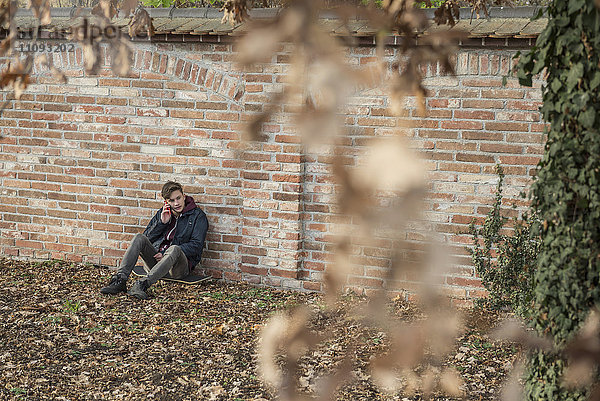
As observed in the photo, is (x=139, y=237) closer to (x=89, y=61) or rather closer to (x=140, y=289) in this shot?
(x=140, y=289)

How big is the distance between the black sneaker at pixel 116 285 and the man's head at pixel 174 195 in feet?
2.18

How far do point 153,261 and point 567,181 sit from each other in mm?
3943

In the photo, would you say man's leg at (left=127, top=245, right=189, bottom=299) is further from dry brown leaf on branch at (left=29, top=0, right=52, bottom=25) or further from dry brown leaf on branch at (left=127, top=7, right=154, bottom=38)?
dry brown leaf on branch at (left=29, top=0, right=52, bottom=25)

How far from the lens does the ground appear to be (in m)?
3.81

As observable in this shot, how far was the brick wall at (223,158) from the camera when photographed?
4.80 m

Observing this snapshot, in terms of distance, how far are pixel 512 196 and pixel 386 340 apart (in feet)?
4.32

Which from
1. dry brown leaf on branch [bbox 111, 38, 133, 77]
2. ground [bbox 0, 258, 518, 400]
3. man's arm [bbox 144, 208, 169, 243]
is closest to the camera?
ground [bbox 0, 258, 518, 400]

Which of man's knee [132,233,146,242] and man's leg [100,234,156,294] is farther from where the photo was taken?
man's knee [132,233,146,242]

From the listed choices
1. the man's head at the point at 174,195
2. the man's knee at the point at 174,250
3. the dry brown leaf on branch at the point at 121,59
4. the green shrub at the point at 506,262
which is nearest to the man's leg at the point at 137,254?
the man's knee at the point at 174,250

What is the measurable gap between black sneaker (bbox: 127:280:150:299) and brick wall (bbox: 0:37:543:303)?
58 centimetres

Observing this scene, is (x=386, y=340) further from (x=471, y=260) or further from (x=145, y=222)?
(x=145, y=222)

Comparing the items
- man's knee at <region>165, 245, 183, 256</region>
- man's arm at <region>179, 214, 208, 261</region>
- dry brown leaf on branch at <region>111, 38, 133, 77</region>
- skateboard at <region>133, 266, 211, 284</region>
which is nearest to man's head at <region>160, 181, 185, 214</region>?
man's arm at <region>179, 214, 208, 261</region>

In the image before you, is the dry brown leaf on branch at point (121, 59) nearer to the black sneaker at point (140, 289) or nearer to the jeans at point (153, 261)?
→ the jeans at point (153, 261)

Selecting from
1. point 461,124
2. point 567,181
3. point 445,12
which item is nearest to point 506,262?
point 461,124
